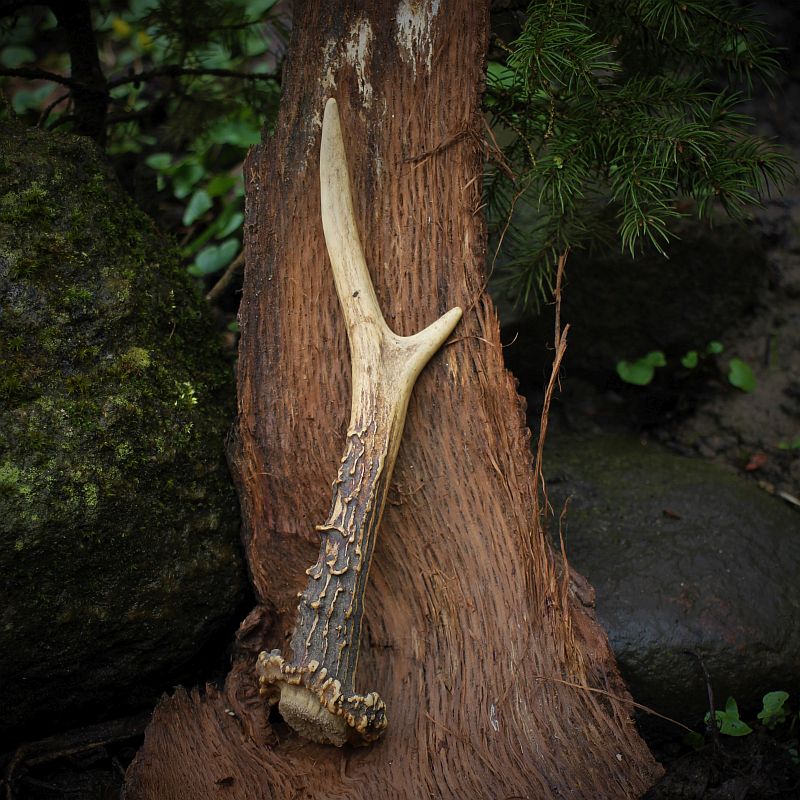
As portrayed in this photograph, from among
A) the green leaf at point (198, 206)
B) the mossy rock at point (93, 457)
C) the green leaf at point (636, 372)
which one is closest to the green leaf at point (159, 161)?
the green leaf at point (198, 206)

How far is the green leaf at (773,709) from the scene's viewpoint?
2145 mm

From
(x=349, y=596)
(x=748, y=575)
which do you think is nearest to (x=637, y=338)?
(x=748, y=575)

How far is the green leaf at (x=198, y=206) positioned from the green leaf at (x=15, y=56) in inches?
64.1

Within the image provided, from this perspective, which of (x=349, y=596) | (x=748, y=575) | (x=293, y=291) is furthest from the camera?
(x=748, y=575)

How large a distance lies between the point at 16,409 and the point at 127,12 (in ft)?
10.5

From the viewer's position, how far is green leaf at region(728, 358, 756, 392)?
299 centimetres

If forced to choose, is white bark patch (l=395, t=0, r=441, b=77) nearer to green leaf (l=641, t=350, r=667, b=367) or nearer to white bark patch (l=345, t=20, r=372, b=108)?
white bark patch (l=345, t=20, r=372, b=108)

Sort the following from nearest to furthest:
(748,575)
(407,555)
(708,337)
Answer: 1. (407,555)
2. (748,575)
3. (708,337)

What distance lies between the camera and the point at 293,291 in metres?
2.03

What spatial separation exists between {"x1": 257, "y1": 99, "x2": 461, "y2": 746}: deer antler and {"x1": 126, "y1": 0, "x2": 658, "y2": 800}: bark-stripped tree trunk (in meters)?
0.06

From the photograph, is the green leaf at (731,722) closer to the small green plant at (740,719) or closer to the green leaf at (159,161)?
the small green plant at (740,719)

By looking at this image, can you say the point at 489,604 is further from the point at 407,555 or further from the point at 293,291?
the point at 293,291

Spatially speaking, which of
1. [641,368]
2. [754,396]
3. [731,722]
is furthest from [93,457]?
[754,396]

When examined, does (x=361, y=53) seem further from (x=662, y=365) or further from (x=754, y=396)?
(x=754, y=396)
